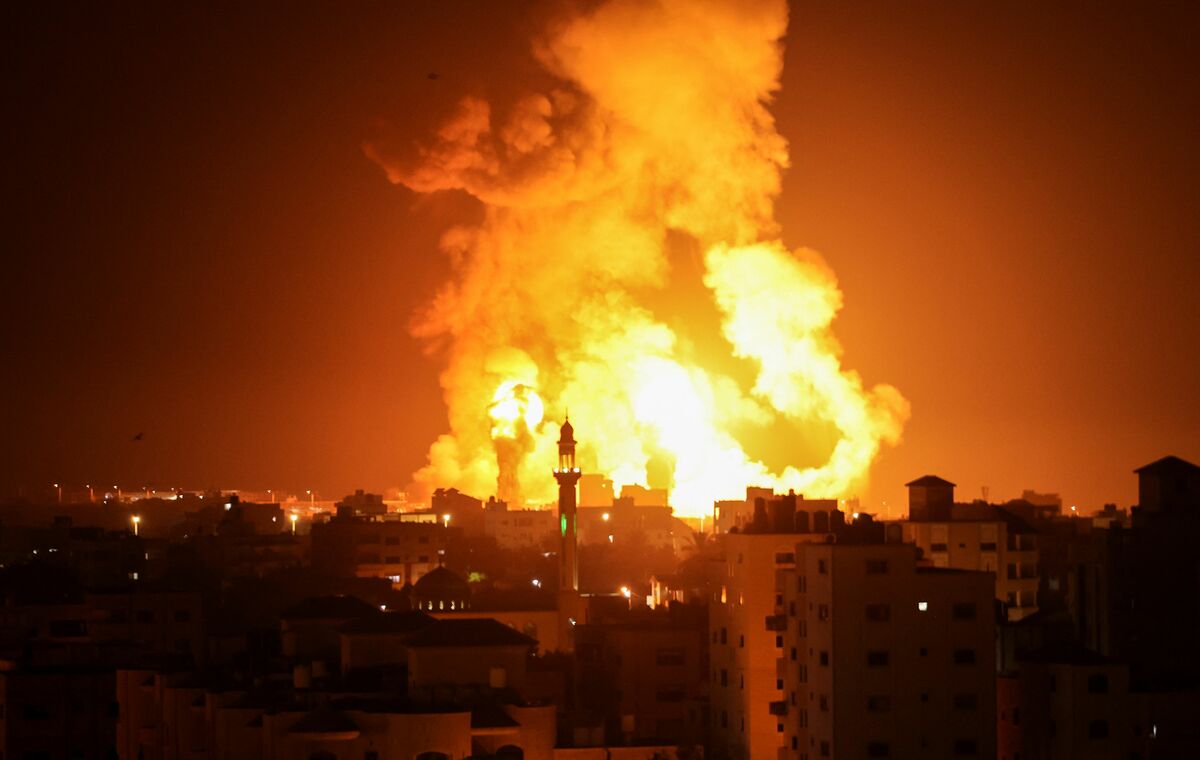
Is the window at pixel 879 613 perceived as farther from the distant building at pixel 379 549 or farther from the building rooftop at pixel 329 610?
the distant building at pixel 379 549

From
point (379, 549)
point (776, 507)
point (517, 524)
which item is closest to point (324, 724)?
point (776, 507)

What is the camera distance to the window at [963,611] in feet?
129

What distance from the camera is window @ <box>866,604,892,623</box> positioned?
3909 centimetres

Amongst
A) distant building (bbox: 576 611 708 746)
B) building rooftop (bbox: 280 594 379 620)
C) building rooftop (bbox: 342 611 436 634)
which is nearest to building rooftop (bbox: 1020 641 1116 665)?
distant building (bbox: 576 611 708 746)

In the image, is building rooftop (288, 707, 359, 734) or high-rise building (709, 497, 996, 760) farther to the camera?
high-rise building (709, 497, 996, 760)

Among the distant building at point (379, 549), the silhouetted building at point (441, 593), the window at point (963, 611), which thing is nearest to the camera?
the window at point (963, 611)

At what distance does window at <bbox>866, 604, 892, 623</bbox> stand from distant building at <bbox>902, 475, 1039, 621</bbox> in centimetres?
1362

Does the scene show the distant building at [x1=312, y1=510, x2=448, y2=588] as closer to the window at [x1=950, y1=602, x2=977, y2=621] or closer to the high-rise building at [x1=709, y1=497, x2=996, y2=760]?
the high-rise building at [x1=709, y1=497, x2=996, y2=760]

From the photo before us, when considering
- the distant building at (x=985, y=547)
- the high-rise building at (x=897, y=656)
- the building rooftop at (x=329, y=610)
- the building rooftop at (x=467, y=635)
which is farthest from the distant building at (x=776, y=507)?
the building rooftop at (x=329, y=610)

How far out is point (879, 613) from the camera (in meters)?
39.1

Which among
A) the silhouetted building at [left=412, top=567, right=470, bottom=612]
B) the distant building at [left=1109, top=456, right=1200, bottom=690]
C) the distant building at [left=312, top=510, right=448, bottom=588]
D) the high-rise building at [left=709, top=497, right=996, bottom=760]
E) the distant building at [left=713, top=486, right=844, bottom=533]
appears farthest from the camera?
the distant building at [left=312, top=510, right=448, bottom=588]

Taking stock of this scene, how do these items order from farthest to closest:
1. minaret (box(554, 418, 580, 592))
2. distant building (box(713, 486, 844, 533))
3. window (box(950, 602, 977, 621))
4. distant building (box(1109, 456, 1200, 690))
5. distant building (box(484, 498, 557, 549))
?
distant building (box(484, 498, 557, 549)), minaret (box(554, 418, 580, 592)), distant building (box(1109, 456, 1200, 690)), distant building (box(713, 486, 844, 533)), window (box(950, 602, 977, 621))

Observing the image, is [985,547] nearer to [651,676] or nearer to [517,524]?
[651,676]

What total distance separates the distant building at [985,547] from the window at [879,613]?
13616mm
